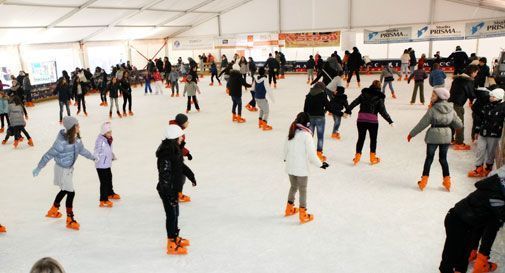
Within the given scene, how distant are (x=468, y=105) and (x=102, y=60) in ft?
59.7

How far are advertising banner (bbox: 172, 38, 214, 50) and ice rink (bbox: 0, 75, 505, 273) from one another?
16.6 meters

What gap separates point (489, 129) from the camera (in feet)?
17.1

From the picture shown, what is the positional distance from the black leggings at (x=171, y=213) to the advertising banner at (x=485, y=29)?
18.3 m

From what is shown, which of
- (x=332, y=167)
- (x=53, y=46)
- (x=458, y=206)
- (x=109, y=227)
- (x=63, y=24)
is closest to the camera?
(x=458, y=206)

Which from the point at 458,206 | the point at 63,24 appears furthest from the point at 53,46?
the point at 458,206

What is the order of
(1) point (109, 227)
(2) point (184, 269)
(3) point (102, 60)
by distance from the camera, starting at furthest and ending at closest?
(3) point (102, 60) → (1) point (109, 227) → (2) point (184, 269)

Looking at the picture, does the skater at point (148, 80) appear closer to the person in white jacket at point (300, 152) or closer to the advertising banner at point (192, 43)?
the advertising banner at point (192, 43)

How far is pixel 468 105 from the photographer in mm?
10617

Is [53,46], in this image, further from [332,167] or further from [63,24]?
[332,167]

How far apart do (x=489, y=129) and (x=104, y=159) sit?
16.3 feet

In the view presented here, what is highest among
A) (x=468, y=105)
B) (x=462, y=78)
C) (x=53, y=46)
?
(x=53, y=46)

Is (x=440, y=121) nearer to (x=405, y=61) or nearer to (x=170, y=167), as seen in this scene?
(x=170, y=167)

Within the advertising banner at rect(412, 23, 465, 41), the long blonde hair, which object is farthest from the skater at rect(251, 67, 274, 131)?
the advertising banner at rect(412, 23, 465, 41)

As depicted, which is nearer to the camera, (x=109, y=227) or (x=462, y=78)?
(x=109, y=227)
